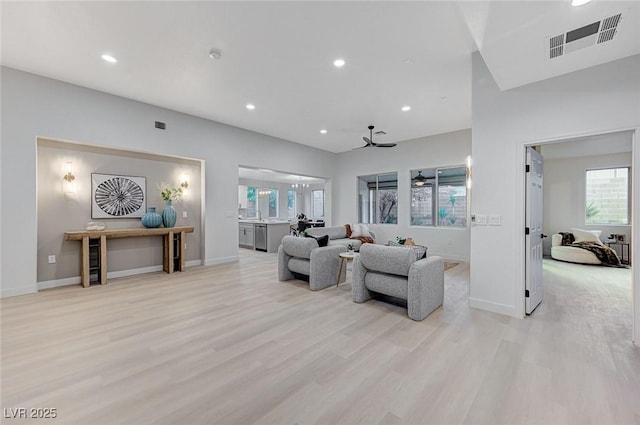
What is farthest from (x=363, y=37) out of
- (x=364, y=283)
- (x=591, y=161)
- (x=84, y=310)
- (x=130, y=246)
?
(x=591, y=161)

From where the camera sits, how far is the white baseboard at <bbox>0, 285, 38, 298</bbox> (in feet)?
12.6

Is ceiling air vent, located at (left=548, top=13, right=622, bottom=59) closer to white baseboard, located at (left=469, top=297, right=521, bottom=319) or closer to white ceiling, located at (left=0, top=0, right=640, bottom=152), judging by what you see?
white ceiling, located at (left=0, top=0, right=640, bottom=152)

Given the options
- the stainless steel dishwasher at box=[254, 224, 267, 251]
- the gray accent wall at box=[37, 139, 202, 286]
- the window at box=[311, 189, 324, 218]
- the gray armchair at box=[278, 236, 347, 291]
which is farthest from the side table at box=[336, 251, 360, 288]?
the window at box=[311, 189, 324, 218]

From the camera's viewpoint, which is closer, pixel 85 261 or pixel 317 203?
pixel 85 261

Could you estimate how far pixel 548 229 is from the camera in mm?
7996

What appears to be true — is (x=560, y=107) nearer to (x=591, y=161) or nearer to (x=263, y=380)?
(x=263, y=380)

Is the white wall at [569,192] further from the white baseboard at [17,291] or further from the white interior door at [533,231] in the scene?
the white baseboard at [17,291]

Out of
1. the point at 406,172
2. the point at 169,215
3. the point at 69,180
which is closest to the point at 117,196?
the point at 69,180

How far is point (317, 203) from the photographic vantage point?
49.1 feet

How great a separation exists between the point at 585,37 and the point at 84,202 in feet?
23.2

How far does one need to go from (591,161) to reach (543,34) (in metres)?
7.51

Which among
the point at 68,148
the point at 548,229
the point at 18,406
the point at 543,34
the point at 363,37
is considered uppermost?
the point at 363,37

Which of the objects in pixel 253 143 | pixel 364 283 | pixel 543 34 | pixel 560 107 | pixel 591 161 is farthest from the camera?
pixel 591 161

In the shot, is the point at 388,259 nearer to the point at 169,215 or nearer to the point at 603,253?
the point at 169,215
